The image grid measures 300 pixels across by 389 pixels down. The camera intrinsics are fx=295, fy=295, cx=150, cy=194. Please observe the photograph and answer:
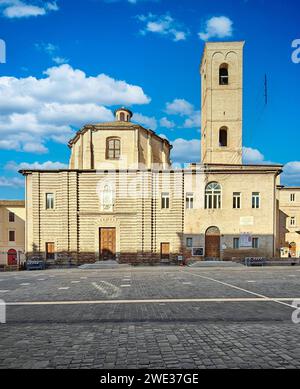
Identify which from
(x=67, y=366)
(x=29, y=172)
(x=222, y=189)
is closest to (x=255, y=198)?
(x=222, y=189)

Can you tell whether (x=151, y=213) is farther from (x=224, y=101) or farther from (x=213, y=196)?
(x=224, y=101)

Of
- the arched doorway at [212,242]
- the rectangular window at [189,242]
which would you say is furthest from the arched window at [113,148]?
the arched doorway at [212,242]

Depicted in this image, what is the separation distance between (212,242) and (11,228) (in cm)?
3477

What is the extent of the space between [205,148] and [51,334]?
3717 centimetres

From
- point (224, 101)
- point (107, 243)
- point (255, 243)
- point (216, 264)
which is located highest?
point (224, 101)

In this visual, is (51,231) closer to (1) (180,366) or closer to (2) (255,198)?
(2) (255,198)

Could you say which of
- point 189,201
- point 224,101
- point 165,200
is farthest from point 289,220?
point 165,200

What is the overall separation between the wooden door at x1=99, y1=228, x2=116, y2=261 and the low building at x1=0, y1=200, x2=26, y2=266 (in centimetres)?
2272

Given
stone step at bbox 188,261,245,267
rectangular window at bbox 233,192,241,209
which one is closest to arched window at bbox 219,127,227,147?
rectangular window at bbox 233,192,241,209

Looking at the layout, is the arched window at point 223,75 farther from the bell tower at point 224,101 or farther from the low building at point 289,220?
the low building at point 289,220

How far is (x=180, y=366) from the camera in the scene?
5.44 m

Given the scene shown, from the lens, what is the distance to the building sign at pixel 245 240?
3250 cm

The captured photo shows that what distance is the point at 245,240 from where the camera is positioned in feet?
107

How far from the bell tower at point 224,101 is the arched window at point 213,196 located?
676cm
